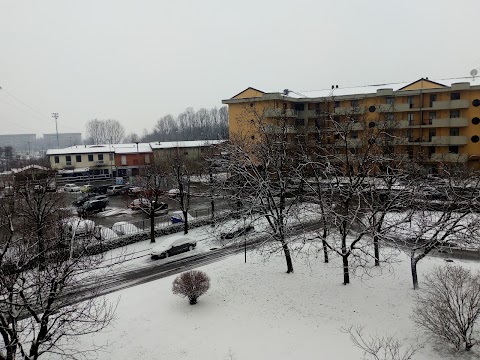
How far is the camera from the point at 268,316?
1501 cm

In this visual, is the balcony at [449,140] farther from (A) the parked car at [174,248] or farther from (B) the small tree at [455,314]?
(B) the small tree at [455,314]

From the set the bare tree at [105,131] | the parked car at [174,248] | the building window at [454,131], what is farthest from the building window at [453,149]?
the bare tree at [105,131]

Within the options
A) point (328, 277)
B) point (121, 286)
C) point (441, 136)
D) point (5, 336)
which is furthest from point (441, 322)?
point (441, 136)

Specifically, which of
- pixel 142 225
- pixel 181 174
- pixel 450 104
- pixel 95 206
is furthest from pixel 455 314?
pixel 450 104

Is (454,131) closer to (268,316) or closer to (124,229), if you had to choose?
(124,229)

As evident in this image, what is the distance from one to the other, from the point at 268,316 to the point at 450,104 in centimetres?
3622

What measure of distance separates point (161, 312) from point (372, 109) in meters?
37.2

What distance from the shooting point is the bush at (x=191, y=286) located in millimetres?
15991

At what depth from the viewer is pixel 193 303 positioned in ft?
53.4

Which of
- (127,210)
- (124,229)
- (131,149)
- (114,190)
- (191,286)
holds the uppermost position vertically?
(131,149)

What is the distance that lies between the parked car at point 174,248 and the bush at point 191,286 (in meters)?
6.69

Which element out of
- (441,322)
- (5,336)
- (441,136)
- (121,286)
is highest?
(441,136)

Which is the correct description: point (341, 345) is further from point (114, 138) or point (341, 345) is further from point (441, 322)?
point (114, 138)

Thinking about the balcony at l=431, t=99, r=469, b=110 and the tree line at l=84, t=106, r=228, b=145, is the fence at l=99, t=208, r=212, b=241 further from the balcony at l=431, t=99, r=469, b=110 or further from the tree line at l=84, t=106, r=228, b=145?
the tree line at l=84, t=106, r=228, b=145
